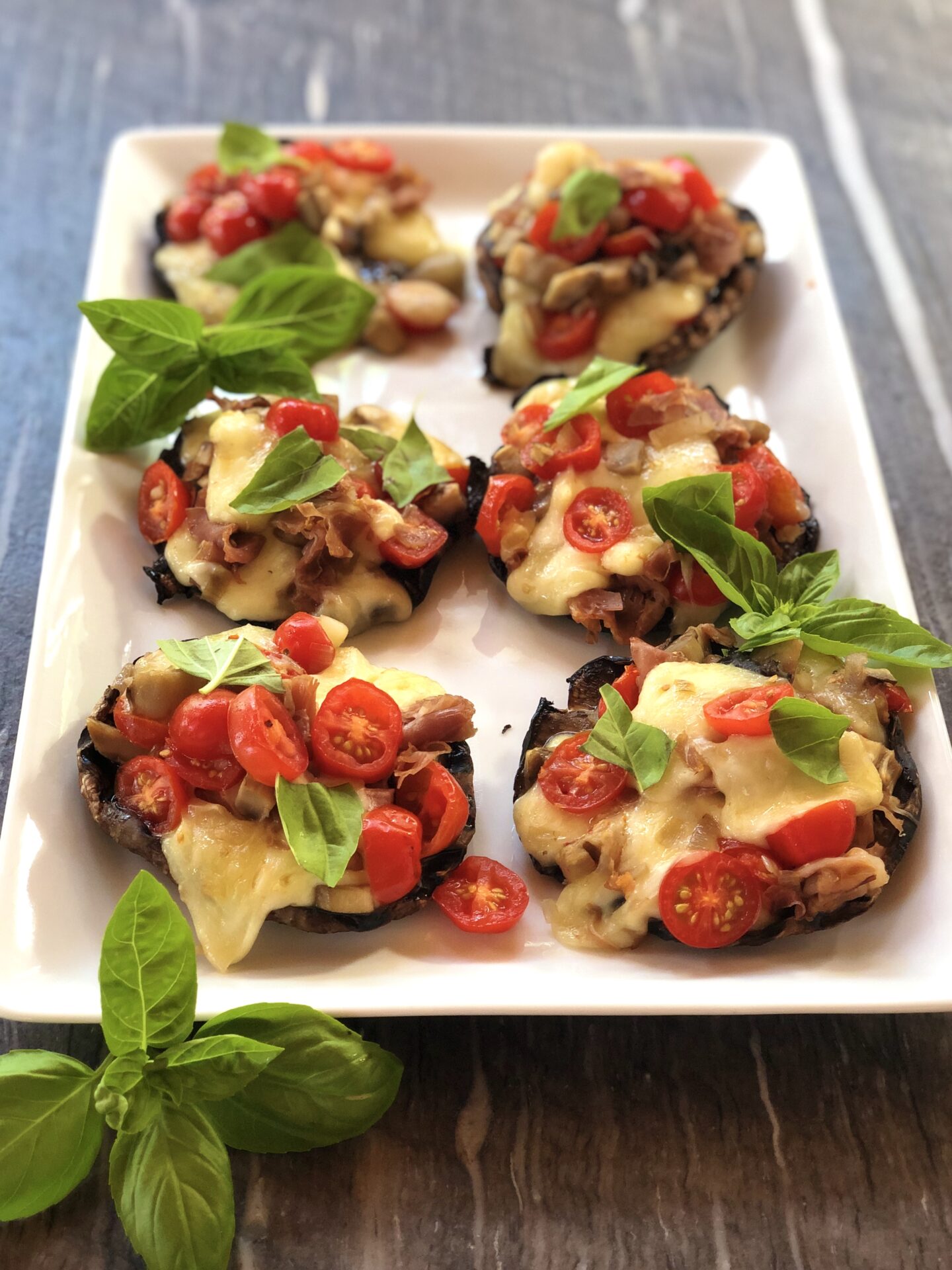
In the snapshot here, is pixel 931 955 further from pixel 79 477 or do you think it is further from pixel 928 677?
pixel 79 477

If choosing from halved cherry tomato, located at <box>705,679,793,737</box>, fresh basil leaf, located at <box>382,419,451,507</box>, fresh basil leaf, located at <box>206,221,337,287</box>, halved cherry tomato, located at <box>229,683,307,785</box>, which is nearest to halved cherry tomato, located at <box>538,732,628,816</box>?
halved cherry tomato, located at <box>705,679,793,737</box>

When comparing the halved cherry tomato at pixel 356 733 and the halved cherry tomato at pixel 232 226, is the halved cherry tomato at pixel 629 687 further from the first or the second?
the halved cherry tomato at pixel 232 226

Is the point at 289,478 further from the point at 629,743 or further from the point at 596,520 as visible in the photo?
the point at 629,743

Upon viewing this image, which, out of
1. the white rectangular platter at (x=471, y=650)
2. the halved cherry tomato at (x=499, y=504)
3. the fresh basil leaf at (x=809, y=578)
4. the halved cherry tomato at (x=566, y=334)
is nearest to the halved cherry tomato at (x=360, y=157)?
the white rectangular platter at (x=471, y=650)

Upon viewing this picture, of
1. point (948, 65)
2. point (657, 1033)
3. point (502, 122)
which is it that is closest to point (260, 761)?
point (657, 1033)

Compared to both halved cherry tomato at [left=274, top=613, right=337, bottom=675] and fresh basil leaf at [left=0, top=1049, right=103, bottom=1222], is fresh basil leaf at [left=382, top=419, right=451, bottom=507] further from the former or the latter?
fresh basil leaf at [left=0, top=1049, right=103, bottom=1222]

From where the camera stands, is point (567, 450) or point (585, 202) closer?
point (567, 450)

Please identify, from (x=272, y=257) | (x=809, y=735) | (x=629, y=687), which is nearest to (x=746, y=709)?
(x=809, y=735)
